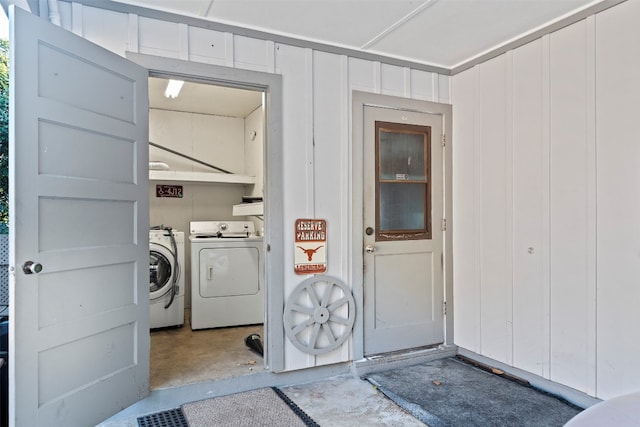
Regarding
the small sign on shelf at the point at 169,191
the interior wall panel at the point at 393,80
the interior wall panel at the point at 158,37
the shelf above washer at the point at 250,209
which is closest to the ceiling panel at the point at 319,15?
the interior wall panel at the point at 158,37

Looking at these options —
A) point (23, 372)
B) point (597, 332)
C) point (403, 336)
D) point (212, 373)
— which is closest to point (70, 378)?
point (23, 372)

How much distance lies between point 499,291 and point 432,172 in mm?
1097

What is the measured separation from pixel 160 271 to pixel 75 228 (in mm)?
1908

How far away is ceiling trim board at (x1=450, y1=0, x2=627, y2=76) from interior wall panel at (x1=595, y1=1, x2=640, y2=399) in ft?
0.16

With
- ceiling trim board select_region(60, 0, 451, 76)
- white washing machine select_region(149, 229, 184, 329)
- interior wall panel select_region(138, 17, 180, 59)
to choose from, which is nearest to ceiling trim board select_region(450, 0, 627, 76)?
ceiling trim board select_region(60, 0, 451, 76)

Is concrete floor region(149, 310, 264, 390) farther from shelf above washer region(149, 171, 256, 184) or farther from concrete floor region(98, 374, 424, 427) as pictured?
shelf above washer region(149, 171, 256, 184)

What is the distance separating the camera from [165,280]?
395 cm

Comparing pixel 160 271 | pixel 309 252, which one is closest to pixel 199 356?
pixel 160 271

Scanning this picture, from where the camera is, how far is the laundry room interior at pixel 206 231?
3.28m

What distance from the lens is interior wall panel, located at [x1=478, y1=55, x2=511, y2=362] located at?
3.06 metres

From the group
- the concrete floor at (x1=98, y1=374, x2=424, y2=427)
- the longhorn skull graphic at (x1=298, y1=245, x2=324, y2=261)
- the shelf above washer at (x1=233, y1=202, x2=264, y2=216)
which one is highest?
the shelf above washer at (x1=233, y1=202, x2=264, y2=216)

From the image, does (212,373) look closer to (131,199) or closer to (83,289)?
(83,289)

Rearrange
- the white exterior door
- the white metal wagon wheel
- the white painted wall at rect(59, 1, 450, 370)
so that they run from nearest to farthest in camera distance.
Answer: the white painted wall at rect(59, 1, 450, 370) < the white metal wagon wheel < the white exterior door

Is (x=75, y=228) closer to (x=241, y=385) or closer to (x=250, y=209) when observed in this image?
(x=241, y=385)
